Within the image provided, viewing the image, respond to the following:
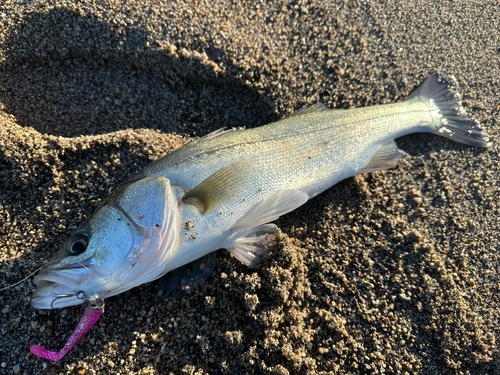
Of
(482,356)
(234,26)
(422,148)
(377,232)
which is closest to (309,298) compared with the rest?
(377,232)

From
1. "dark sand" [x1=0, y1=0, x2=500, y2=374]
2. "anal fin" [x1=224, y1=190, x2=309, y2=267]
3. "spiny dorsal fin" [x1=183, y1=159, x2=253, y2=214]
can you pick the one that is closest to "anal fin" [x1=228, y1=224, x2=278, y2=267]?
"anal fin" [x1=224, y1=190, x2=309, y2=267]

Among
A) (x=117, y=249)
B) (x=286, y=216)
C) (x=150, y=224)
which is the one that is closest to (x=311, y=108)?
(x=286, y=216)

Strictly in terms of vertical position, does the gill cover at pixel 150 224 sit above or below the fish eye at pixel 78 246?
above

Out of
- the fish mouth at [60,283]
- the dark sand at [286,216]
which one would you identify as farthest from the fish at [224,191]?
the dark sand at [286,216]

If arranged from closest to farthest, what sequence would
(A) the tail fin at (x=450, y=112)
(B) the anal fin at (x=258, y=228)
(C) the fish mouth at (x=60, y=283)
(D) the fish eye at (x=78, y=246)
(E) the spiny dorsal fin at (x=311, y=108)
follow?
(C) the fish mouth at (x=60, y=283) → (D) the fish eye at (x=78, y=246) → (B) the anal fin at (x=258, y=228) → (E) the spiny dorsal fin at (x=311, y=108) → (A) the tail fin at (x=450, y=112)

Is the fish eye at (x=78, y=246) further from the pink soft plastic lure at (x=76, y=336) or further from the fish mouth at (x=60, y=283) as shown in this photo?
the pink soft plastic lure at (x=76, y=336)

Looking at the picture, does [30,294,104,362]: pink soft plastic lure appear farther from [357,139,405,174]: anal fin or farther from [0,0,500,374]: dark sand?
[357,139,405,174]: anal fin

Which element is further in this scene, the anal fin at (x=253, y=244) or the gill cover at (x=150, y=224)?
the anal fin at (x=253, y=244)

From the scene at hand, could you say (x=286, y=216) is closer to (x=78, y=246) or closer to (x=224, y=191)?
(x=224, y=191)

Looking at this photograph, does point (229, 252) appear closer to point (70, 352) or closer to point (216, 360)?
point (216, 360)
